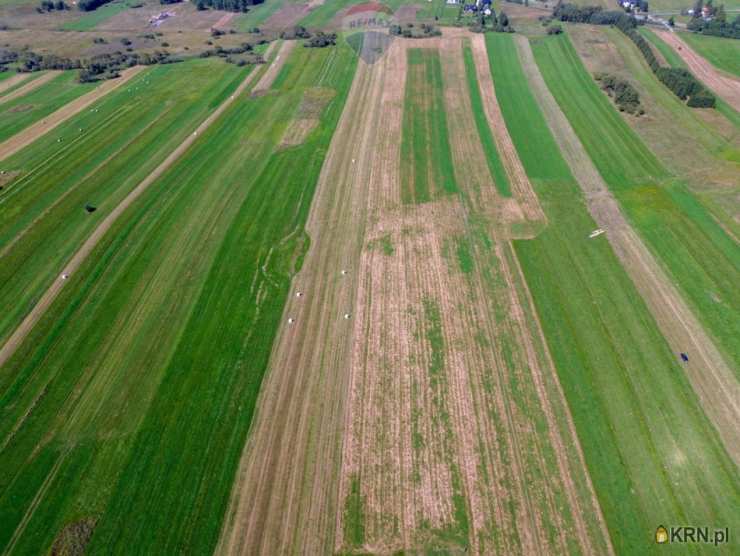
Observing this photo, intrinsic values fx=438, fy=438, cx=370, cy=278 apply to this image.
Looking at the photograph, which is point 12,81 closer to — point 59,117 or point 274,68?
point 59,117

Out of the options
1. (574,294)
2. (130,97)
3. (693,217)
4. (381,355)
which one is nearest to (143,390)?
(381,355)

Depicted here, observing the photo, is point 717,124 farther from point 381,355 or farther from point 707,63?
point 381,355

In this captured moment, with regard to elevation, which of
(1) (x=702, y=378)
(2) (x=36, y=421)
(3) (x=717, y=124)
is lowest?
(2) (x=36, y=421)

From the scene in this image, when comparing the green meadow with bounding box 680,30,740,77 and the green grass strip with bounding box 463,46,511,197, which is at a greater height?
the green meadow with bounding box 680,30,740,77

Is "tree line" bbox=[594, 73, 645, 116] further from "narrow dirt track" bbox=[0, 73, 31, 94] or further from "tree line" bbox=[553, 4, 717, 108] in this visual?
"narrow dirt track" bbox=[0, 73, 31, 94]

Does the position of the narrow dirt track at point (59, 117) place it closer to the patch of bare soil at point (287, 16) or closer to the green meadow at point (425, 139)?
the patch of bare soil at point (287, 16)

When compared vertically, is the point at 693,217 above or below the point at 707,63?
below

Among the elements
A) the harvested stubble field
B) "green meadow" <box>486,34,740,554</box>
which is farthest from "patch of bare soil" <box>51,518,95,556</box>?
"green meadow" <box>486,34,740,554</box>
